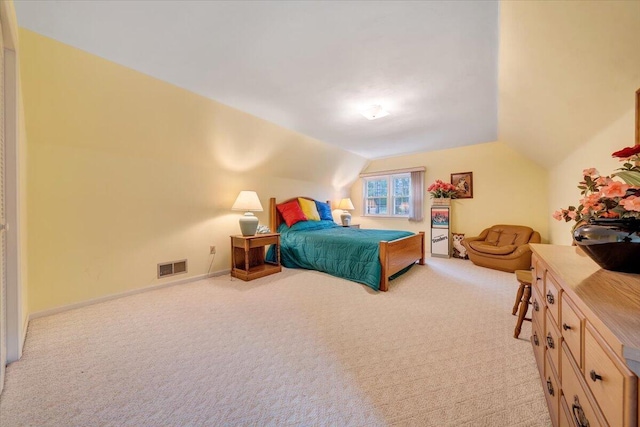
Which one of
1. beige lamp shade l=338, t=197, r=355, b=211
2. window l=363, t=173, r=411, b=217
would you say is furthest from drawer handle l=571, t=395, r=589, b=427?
beige lamp shade l=338, t=197, r=355, b=211

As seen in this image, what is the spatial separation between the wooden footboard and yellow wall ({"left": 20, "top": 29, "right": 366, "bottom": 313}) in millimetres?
2299

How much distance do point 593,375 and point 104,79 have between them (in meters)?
3.40

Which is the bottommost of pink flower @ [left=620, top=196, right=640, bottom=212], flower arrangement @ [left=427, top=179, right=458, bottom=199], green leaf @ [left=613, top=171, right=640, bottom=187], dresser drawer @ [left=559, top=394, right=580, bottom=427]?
dresser drawer @ [left=559, top=394, right=580, bottom=427]

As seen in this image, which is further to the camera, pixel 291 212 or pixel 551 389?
pixel 291 212

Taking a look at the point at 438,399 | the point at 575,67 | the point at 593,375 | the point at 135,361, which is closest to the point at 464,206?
the point at 575,67

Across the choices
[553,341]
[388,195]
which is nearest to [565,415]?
[553,341]

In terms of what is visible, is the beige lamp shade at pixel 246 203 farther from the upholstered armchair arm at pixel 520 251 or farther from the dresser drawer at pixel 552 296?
the upholstered armchair arm at pixel 520 251

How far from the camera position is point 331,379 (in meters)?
1.39

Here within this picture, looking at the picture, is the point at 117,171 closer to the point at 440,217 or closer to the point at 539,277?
the point at 539,277

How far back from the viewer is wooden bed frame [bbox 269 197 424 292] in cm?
282

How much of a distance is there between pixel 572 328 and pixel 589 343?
0.17 metres

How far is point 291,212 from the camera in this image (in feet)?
14.0

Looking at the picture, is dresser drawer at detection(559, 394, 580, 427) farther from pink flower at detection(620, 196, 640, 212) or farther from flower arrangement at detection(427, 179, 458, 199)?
flower arrangement at detection(427, 179, 458, 199)

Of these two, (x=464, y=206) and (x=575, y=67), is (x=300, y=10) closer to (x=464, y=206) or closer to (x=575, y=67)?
(x=575, y=67)
